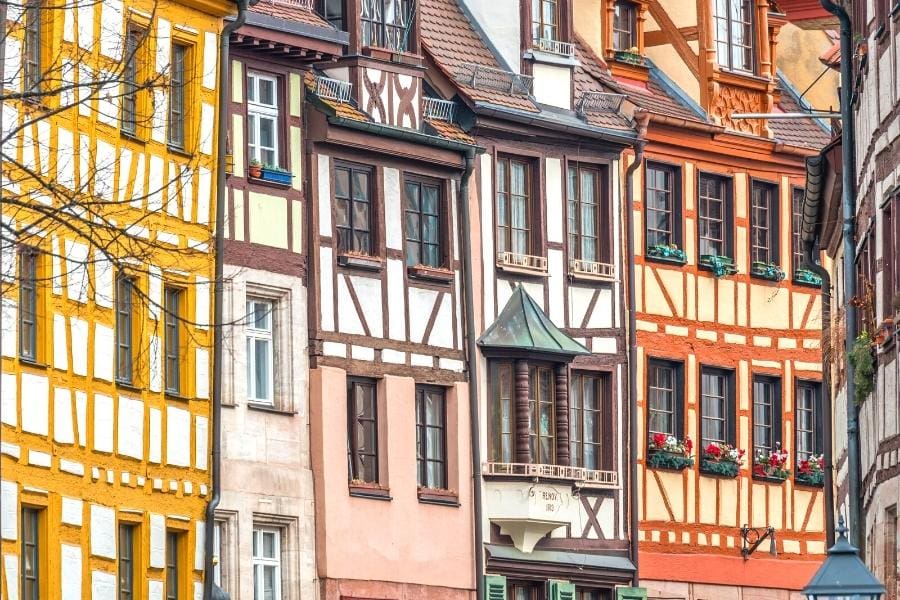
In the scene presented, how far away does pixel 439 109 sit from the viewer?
43094 mm

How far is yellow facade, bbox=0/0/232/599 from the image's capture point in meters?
32.4

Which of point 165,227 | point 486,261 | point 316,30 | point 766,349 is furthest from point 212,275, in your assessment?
point 766,349

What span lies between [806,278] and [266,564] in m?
12.6

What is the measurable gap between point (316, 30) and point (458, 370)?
534 cm

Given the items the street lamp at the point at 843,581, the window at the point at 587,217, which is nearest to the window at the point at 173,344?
the window at the point at 587,217

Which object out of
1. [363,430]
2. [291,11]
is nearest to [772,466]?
[363,430]

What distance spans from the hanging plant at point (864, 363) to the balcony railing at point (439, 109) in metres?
12.5

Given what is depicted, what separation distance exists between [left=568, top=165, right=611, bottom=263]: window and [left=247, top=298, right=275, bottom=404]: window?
6.71 metres

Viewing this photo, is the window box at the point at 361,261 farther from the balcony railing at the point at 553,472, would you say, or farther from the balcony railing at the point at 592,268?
the balcony railing at the point at 592,268

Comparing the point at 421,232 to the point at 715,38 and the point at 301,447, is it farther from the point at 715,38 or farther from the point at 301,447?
the point at 715,38

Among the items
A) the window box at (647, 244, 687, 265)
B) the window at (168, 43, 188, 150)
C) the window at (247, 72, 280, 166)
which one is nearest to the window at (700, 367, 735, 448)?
the window box at (647, 244, 687, 265)

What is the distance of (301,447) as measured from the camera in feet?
129

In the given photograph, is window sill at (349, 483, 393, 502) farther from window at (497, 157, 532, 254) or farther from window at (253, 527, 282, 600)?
window at (497, 157, 532, 254)

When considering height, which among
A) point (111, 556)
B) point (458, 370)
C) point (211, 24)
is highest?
point (211, 24)
